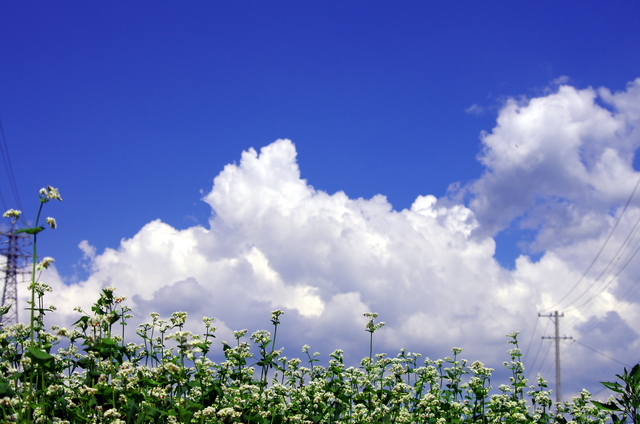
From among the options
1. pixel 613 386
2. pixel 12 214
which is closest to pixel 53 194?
pixel 12 214

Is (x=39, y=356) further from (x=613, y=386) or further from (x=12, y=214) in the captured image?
(x=613, y=386)

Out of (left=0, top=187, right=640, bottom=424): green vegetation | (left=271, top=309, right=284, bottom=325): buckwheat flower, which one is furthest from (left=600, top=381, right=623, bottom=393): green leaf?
(left=271, top=309, right=284, bottom=325): buckwheat flower

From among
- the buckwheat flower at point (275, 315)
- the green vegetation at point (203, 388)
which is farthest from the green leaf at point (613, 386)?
the buckwheat flower at point (275, 315)

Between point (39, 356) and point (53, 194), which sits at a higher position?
point (53, 194)

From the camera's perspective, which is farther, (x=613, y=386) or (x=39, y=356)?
(x=613, y=386)

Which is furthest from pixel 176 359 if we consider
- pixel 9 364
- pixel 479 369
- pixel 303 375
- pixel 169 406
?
pixel 479 369

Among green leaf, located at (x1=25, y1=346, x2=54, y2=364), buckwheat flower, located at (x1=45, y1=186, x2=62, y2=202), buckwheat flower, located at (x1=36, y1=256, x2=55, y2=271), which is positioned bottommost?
green leaf, located at (x1=25, y1=346, x2=54, y2=364)

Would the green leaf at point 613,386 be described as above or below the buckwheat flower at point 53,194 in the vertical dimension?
below

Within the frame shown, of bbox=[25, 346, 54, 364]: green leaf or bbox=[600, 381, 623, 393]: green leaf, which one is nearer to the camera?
bbox=[25, 346, 54, 364]: green leaf

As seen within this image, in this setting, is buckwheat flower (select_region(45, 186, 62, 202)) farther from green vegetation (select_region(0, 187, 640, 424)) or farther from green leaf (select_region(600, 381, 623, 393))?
green leaf (select_region(600, 381, 623, 393))

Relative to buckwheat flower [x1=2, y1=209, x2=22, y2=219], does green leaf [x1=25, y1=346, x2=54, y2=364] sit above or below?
below

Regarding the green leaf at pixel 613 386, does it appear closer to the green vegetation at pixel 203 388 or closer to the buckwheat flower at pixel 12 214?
the green vegetation at pixel 203 388

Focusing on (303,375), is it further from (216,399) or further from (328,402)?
(216,399)

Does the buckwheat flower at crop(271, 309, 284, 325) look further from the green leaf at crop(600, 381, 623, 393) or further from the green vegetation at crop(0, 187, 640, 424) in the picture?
the green leaf at crop(600, 381, 623, 393)
